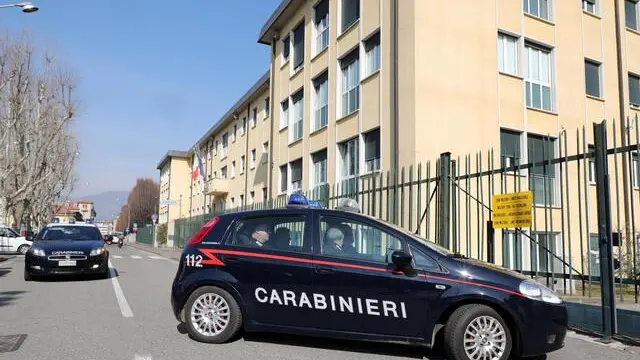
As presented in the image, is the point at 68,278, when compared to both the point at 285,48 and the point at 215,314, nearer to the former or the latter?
the point at 215,314

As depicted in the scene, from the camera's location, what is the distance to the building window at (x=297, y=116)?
79.2ft

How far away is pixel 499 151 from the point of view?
53.7 feet

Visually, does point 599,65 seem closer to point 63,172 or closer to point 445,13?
point 445,13

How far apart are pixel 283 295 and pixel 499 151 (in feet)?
40.0

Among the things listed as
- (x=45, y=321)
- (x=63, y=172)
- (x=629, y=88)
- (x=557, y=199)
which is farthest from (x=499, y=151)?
(x=63, y=172)

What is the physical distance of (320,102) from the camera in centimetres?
2203

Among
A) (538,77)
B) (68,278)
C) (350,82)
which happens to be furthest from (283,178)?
(68,278)

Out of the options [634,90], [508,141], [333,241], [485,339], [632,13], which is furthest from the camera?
[632,13]

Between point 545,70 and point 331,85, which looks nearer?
point 545,70

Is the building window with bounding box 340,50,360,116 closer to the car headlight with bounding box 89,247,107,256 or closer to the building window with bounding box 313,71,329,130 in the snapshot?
the building window with bounding box 313,71,329,130

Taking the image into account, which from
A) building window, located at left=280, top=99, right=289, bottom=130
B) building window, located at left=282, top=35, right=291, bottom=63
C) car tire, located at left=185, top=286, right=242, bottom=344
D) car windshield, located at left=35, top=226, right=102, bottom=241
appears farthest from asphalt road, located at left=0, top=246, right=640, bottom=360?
building window, located at left=282, top=35, right=291, bottom=63

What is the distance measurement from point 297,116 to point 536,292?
19.9 meters

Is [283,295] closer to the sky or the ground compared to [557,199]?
closer to the ground

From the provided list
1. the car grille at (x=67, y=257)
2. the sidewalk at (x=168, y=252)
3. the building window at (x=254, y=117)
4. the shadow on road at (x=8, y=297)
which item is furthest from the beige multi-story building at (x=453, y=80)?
the shadow on road at (x=8, y=297)
